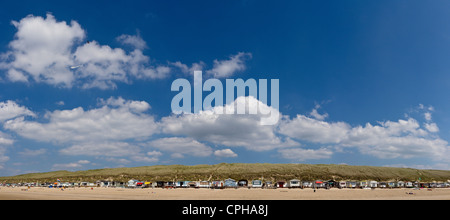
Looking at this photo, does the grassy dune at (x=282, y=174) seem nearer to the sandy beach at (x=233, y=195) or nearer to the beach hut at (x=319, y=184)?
the beach hut at (x=319, y=184)

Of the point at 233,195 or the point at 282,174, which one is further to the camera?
the point at 282,174

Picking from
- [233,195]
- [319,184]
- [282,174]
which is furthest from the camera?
[282,174]

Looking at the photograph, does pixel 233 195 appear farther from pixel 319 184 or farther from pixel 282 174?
pixel 282 174

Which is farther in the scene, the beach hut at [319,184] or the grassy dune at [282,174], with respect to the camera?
the grassy dune at [282,174]

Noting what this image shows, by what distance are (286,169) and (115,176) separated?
292ft

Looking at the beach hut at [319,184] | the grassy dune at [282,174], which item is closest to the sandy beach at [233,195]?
the beach hut at [319,184]

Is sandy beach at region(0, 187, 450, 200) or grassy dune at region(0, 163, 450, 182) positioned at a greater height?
sandy beach at region(0, 187, 450, 200)

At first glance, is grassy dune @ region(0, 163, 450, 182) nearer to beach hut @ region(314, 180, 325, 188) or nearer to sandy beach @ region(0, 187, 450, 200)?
beach hut @ region(314, 180, 325, 188)

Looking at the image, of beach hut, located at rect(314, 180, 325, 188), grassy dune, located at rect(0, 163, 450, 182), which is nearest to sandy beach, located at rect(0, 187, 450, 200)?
beach hut, located at rect(314, 180, 325, 188)

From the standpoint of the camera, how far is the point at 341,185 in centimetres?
8388

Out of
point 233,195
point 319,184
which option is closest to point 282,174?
point 319,184
